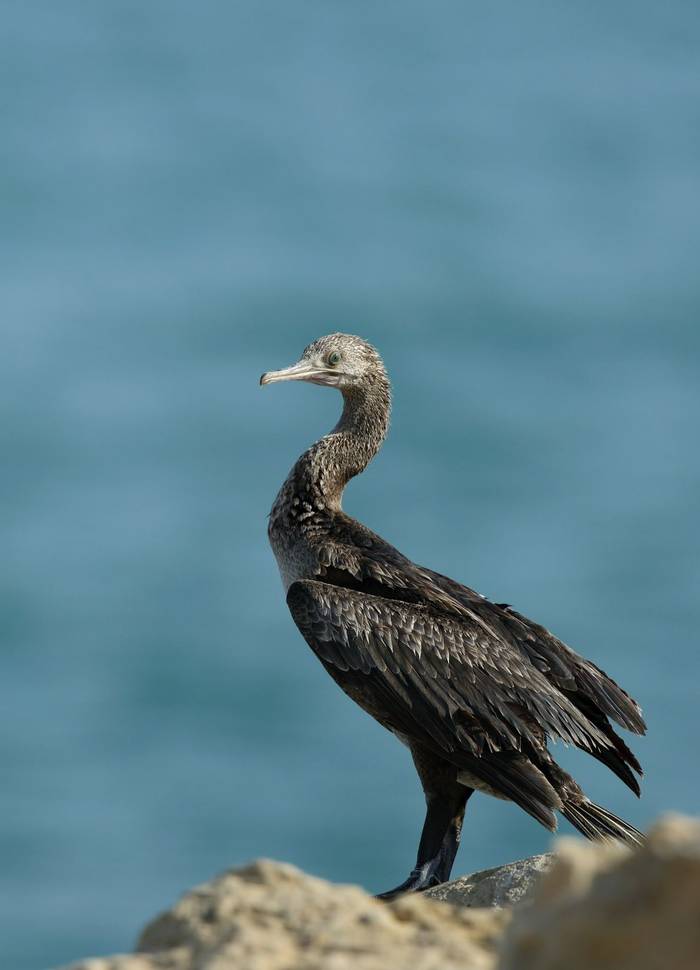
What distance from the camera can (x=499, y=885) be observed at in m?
9.71

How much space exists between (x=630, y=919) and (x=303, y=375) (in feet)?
36.3

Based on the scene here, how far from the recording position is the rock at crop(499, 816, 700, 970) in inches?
134

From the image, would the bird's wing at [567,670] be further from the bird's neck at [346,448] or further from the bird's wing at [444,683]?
the bird's neck at [346,448]

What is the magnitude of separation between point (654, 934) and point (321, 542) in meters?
9.57

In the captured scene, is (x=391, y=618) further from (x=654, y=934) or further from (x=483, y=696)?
(x=654, y=934)

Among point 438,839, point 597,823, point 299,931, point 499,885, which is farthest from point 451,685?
point 299,931

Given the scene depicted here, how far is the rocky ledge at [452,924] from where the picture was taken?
3496mm

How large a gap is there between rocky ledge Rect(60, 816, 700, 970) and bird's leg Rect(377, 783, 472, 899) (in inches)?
254

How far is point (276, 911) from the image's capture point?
195 inches

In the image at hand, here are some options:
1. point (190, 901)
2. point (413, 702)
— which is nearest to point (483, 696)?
point (413, 702)

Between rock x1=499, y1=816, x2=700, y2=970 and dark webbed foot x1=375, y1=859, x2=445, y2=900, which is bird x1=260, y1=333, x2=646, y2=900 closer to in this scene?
dark webbed foot x1=375, y1=859, x2=445, y2=900

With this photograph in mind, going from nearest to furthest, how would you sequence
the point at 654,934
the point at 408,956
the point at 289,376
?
the point at 654,934
the point at 408,956
the point at 289,376

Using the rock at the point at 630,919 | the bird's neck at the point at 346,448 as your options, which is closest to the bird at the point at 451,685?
the bird's neck at the point at 346,448

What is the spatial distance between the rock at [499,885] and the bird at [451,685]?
4.33ft
